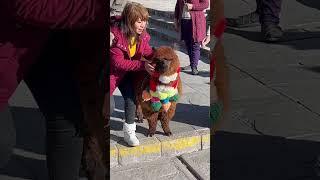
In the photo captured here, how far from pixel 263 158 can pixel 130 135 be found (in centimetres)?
95

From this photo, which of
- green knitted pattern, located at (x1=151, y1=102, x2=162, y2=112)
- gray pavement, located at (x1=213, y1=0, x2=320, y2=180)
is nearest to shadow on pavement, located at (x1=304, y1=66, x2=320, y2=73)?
gray pavement, located at (x1=213, y1=0, x2=320, y2=180)

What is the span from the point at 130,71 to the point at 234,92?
1166 millimetres

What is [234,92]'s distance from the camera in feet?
13.7

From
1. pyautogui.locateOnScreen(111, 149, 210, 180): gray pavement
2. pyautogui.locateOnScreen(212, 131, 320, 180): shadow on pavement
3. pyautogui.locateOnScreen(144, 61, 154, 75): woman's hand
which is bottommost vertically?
pyautogui.locateOnScreen(111, 149, 210, 180): gray pavement

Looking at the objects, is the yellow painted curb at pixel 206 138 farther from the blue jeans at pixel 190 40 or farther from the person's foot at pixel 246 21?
the blue jeans at pixel 190 40

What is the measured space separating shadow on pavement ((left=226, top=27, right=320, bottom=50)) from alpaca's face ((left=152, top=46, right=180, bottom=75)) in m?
0.44

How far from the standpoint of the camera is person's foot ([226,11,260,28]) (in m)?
2.93

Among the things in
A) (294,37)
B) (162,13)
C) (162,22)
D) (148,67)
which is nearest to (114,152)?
(148,67)

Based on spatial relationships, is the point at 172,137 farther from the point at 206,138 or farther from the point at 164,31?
the point at 164,31

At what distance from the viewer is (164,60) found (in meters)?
3.22

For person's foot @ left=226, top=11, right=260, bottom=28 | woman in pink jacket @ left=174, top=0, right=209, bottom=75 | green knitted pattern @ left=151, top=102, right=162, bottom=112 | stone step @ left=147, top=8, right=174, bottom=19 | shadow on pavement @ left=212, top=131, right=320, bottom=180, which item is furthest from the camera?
stone step @ left=147, top=8, right=174, bottom=19

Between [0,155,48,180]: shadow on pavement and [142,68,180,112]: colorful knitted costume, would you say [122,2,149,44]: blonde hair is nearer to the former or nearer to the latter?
[142,68,180,112]: colorful knitted costume

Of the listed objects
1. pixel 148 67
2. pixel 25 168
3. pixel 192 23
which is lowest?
pixel 25 168

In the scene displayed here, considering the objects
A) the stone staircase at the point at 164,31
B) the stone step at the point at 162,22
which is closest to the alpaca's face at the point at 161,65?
the stone staircase at the point at 164,31
